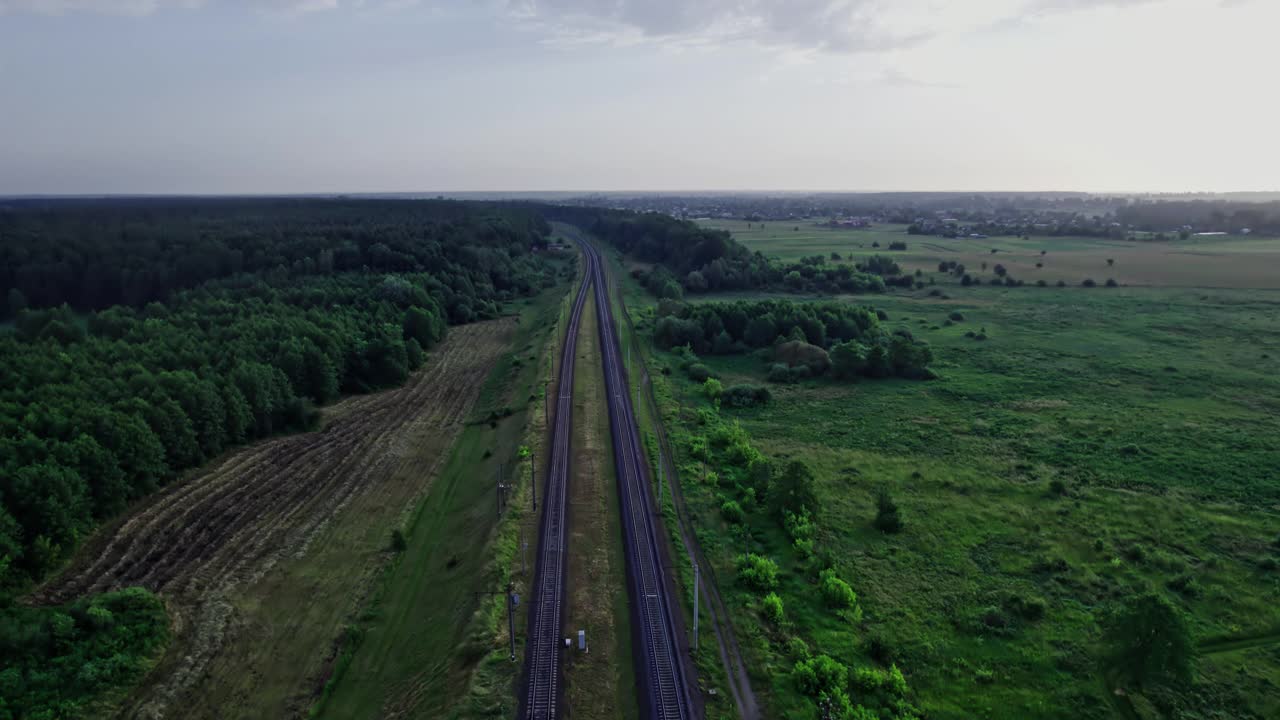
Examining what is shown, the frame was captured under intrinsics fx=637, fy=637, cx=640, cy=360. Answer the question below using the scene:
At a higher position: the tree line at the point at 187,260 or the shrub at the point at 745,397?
the tree line at the point at 187,260

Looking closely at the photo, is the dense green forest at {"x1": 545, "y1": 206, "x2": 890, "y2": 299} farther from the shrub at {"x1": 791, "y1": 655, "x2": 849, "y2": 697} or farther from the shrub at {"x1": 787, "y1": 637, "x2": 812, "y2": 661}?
the shrub at {"x1": 791, "y1": 655, "x2": 849, "y2": 697}

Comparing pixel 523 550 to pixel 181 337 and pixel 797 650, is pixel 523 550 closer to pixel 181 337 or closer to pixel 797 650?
pixel 797 650

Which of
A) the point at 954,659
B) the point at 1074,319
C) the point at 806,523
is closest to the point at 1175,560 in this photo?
the point at 954,659

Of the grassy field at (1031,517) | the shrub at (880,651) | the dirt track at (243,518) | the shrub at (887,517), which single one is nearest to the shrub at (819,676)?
the grassy field at (1031,517)

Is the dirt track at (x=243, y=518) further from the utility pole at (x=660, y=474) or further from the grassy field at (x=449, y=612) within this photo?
the utility pole at (x=660, y=474)

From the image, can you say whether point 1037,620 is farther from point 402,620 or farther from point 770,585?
point 402,620

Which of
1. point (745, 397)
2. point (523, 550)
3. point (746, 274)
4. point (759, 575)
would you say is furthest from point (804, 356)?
point (746, 274)
